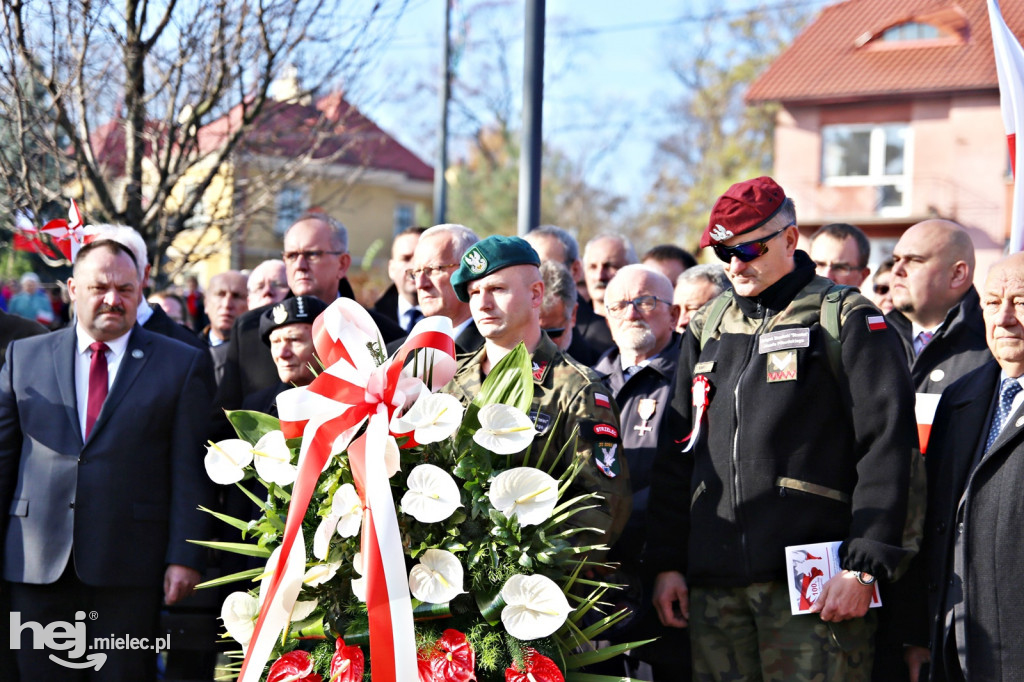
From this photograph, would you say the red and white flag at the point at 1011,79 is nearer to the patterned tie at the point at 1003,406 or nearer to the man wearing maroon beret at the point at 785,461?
the patterned tie at the point at 1003,406

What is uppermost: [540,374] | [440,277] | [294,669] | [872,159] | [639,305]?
[872,159]

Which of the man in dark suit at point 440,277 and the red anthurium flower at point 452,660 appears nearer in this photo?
the red anthurium flower at point 452,660

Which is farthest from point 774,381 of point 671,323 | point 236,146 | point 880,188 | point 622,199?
point 622,199

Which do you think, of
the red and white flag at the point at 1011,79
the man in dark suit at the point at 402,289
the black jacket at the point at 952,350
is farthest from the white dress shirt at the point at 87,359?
the red and white flag at the point at 1011,79

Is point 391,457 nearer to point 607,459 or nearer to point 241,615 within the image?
point 241,615

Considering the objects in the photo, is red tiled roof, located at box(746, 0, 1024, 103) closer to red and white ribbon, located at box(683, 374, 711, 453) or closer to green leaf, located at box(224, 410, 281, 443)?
red and white ribbon, located at box(683, 374, 711, 453)

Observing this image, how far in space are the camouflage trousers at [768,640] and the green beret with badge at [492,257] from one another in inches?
50.8

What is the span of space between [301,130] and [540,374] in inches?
202

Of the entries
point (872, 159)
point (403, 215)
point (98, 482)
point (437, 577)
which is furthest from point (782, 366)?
point (403, 215)

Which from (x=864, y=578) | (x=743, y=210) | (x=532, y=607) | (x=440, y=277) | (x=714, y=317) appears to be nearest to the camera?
(x=532, y=607)

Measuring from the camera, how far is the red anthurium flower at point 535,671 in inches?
103

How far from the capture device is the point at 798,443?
3447 mm

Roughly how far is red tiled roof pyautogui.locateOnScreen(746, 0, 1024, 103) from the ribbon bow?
2564cm

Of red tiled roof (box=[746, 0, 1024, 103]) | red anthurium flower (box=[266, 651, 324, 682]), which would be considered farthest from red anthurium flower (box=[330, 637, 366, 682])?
red tiled roof (box=[746, 0, 1024, 103])
